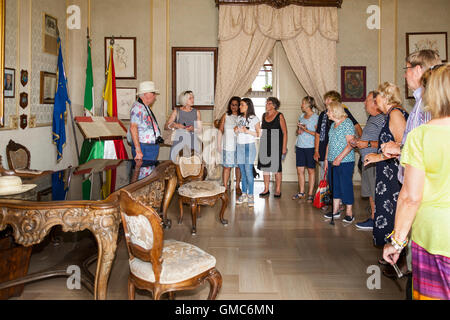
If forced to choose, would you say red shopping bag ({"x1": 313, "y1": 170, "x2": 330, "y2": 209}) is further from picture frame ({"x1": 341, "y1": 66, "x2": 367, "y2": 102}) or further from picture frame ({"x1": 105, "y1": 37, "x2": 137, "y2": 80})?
picture frame ({"x1": 105, "y1": 37, "x2": 137, "y2": 80})

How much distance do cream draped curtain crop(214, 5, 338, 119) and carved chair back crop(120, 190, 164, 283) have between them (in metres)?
5.39

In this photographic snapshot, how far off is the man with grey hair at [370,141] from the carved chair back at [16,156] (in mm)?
3860

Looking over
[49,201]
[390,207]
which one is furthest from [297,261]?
[49,201]

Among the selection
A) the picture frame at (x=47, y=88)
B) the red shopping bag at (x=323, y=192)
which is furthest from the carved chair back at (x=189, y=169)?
the picture frame at (x=47, y=88)

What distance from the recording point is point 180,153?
16.0ft

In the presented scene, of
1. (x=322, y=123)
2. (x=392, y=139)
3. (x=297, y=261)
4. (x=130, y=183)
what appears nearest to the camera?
(x=130, y=183)

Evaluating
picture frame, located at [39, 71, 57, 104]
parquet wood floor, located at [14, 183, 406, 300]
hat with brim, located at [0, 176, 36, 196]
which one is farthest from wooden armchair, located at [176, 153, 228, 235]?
picture frame, located at [39, 71, 57, 104]

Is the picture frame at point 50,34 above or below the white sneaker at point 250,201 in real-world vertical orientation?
above

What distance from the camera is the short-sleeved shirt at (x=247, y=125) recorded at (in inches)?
225

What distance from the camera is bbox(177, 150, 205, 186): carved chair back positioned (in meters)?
4.68

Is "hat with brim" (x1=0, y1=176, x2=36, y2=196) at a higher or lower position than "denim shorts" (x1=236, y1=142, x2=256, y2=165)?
lower

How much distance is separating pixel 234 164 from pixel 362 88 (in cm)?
337

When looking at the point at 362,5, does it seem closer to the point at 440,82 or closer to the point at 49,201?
the point at 440,82

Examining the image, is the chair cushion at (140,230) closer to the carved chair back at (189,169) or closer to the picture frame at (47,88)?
the carved chair back at (189,169)
